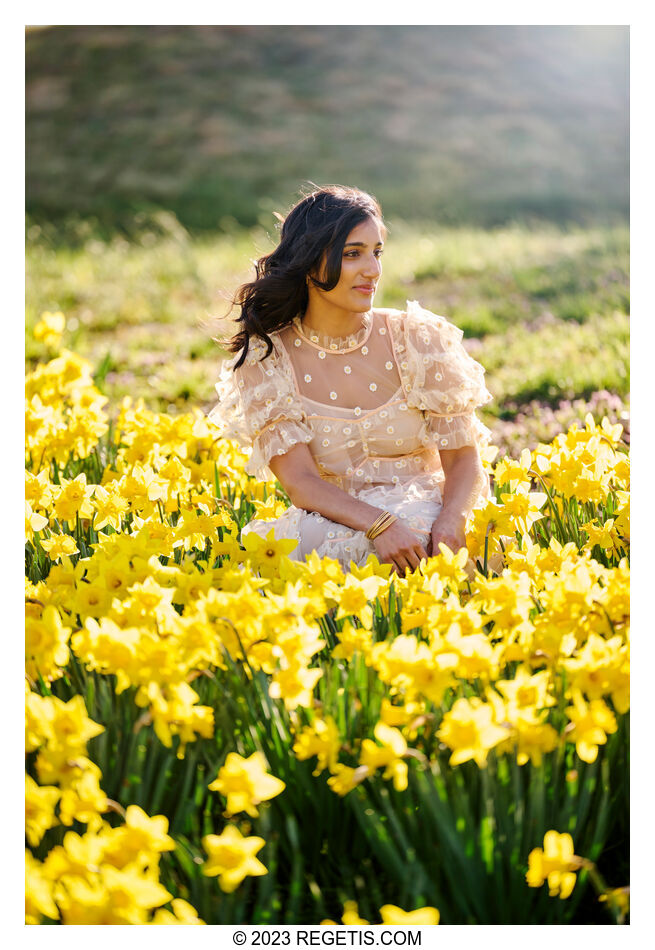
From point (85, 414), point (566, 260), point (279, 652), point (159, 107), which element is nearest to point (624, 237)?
point (566, 260)

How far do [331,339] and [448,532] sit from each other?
29.7 inches

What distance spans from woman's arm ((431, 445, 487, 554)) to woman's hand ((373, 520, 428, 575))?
0.27 ft

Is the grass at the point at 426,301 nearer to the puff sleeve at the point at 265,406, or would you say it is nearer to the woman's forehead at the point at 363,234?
the puff sleeve at the point at 265,406

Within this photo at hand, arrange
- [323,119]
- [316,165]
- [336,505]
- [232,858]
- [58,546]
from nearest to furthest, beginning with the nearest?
[232,858], [58,546], [336,505], [316,165], [323,119]

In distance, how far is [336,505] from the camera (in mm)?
2887

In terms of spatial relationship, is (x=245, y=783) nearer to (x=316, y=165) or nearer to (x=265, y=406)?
(x=265, y=406)

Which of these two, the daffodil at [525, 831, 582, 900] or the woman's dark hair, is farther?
the woman's dark hair

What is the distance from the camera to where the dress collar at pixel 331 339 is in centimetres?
308

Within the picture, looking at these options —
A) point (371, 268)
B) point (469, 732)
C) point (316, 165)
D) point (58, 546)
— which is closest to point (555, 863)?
point (469, 732)

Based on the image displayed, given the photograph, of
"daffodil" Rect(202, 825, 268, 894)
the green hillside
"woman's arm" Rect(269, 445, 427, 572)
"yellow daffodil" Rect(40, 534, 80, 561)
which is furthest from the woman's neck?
the green hillside

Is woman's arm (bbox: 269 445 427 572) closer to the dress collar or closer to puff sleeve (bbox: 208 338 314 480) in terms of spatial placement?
puff sleeve (bbox: 208 338 314 480)

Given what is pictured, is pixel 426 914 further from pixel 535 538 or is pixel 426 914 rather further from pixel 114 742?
pixel 535 538

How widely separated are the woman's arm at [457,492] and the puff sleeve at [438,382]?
0.04 m

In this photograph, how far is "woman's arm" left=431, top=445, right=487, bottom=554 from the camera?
112 inches
